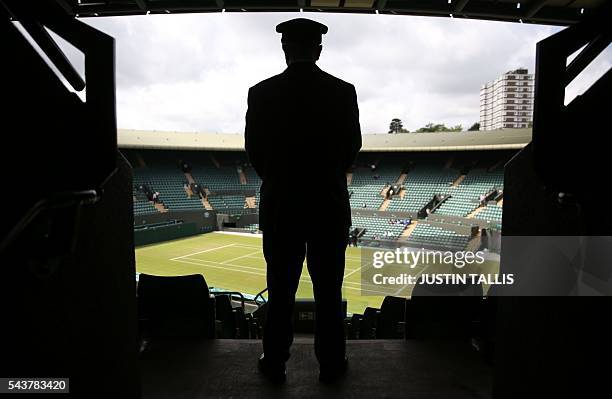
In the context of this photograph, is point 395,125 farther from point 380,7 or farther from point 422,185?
point 380,7

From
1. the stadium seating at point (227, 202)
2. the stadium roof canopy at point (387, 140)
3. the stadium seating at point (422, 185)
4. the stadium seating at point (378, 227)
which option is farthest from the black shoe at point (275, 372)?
the stadium seating at point (227, 202)

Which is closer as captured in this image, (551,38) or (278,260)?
(551,38)

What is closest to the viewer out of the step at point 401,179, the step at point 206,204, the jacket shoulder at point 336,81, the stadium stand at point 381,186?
the jacket shoulder at point 336,81

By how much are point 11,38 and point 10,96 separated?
0.18 m

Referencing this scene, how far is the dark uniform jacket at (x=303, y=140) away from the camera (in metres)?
2.11

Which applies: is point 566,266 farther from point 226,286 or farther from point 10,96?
point 226,286

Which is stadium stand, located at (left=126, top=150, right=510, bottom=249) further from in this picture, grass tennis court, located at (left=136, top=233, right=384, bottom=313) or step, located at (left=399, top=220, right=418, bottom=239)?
grass tennis court, located at (left=136, top=233, right=384, bottom=313)

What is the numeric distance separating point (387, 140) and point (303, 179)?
1324 inches

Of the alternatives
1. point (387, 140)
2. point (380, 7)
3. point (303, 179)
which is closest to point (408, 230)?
point (387, 140)

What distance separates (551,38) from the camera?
153 centimetres

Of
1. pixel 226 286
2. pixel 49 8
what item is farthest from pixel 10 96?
pixel 226 286

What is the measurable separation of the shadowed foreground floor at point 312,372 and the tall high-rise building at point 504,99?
303 ft

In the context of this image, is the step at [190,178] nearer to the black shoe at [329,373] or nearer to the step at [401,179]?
the step at [401,179]

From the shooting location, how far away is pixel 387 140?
34.4 metres
